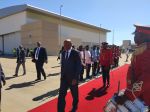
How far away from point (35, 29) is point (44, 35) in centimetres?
208

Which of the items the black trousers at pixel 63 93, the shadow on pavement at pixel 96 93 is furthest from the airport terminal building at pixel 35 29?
the black trousers at pixel 63 93

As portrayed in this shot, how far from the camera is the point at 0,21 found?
2391 inches

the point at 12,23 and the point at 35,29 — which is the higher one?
the point at 12,23

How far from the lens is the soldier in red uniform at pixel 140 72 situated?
322 centimetres

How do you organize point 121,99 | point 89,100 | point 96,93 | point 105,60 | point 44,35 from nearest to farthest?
1. point 121,99
2. point 89,100
3. point 96,93
4. point 105,60
5. point 44,35

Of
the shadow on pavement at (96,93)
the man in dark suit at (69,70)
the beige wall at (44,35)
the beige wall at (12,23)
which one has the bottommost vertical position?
the shadow on pavement at (96,93)

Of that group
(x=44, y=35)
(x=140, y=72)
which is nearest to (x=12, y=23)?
(x=44, y=35)

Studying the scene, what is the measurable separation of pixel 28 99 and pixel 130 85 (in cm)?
683

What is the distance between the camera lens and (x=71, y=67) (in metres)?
7.63

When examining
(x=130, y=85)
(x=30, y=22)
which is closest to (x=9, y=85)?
(x=130, y=85)

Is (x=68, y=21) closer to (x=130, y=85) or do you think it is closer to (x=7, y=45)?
(x=7, y=45)

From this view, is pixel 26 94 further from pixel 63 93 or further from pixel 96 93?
pixel 63 93

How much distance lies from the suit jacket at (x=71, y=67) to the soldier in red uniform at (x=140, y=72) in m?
4.24

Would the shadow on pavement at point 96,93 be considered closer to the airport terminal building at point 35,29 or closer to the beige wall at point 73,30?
the airport terminal building at point 35,29
